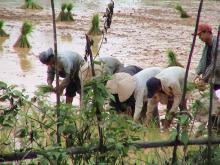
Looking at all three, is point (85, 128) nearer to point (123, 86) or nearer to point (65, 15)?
point (123, 86)

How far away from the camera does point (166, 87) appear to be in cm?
573

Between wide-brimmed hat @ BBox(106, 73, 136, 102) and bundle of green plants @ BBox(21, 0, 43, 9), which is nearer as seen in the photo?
wide-brimmed hat @ BBox(106, 73, 136, 102)

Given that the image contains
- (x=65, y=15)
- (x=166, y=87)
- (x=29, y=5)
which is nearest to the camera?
(x=166, y=87)

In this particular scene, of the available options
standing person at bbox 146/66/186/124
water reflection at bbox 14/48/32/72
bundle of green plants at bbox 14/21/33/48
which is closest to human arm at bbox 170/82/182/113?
standing person at bbox 146/66/186/124

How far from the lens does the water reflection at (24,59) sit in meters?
10.7

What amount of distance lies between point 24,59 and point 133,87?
245 inches

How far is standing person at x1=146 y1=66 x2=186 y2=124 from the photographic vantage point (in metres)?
5.62

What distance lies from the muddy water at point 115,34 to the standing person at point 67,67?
165 centimetres

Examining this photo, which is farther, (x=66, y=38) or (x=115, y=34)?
(x=115, y=34)

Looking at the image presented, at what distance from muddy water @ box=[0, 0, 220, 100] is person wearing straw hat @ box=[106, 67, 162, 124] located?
302cm

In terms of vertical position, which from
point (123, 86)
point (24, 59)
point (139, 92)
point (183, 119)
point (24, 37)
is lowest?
point (24, 59)

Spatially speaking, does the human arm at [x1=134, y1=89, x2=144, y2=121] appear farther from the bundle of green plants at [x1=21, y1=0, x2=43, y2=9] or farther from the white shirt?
the bundle of green plants at [x1=21, y1=0, x2=43, y2=9]

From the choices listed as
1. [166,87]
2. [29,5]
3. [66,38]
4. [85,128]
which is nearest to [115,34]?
[66,38]

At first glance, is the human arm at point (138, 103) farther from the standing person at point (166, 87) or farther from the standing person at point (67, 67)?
the standing person at point (67, 67)
